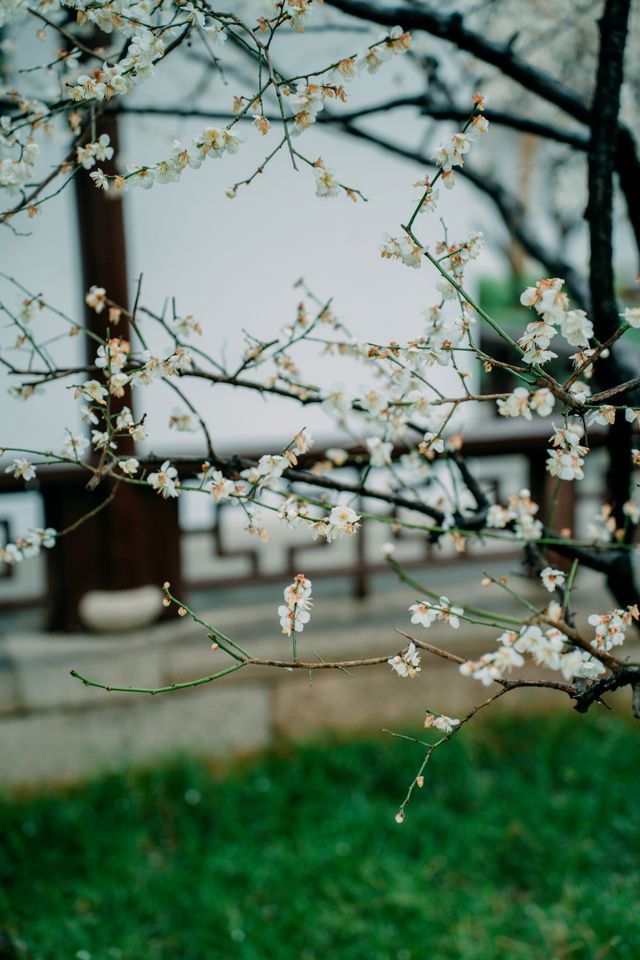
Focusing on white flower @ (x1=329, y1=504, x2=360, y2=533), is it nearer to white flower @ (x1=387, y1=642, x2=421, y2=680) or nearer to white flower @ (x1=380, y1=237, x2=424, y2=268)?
white flower @ (x1=387, y1=642, x2=421, y2=680)

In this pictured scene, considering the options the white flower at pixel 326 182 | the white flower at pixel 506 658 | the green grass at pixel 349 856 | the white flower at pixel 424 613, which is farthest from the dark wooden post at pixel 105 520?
the white flower at pixel 506 658

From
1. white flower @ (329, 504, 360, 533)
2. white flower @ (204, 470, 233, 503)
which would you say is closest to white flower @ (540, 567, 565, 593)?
white flower @ (329, 504, 360, 533)

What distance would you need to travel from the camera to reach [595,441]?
11.1 feet

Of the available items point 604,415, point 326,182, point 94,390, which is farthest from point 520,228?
point 94,390

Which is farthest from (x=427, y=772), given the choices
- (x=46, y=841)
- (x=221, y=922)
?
(x=46, y=841)

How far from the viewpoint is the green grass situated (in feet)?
7.68

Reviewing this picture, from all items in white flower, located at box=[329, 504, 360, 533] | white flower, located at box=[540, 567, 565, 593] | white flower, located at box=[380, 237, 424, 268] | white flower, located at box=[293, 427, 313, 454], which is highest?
white flower, located at box=[380, 237, 424, 268]

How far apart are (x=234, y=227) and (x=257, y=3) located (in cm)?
177

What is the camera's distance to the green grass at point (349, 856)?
234cm

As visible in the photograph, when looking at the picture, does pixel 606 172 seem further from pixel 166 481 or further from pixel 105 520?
pixel 105 520

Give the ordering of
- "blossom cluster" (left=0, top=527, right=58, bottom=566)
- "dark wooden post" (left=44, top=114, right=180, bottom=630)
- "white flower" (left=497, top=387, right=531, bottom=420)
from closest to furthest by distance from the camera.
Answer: "white flower" (left=497, top=387, right=531, bottom=420)
"blossom cluster" (left=0, top=527, right=58, bottom=566)
"dark wooden post" (left=44, top=114, right=180, bottom=630)

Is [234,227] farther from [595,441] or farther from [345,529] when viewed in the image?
[345,529]

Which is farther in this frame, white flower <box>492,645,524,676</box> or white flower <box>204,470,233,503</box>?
white flower <box>204,470,233,503</box>

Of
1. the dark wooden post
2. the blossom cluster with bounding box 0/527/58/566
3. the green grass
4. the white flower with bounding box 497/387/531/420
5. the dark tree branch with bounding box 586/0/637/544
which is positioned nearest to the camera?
the white flower with bounding box 497/387/531/420
